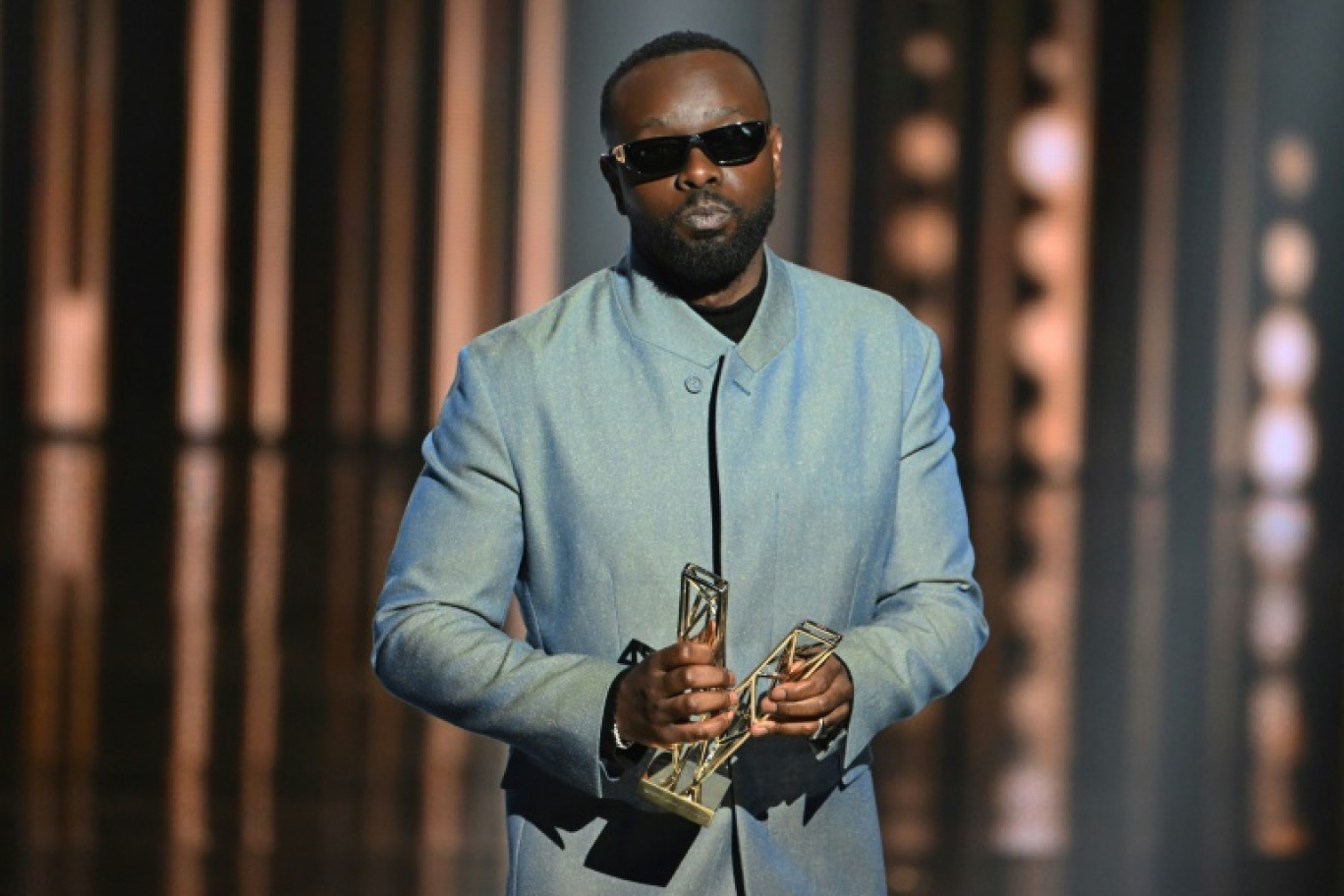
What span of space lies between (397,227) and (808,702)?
1325 cm

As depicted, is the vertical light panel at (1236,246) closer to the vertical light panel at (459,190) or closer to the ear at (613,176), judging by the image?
the vertical light panel at (459,190)

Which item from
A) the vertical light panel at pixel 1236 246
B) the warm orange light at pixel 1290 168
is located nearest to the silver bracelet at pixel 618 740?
the vertical light panel at pixel 1236 246

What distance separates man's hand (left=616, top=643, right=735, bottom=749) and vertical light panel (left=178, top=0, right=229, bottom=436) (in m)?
13.5

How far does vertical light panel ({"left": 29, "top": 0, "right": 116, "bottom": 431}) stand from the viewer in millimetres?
14070

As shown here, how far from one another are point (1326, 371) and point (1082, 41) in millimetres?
2686

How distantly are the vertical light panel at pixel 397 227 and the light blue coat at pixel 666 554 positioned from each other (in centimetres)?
1284

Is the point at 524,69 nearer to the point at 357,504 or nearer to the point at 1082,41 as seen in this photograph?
the point at 1082,41

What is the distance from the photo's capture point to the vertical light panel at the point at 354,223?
46.3 feet

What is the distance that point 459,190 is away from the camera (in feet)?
46.9

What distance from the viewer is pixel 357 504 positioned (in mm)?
10133

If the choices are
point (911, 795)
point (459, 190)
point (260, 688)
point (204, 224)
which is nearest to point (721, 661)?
point (911, 795)

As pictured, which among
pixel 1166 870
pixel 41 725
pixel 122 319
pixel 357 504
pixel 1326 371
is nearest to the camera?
pixel 1166 870

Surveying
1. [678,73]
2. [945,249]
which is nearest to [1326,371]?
[945,249]

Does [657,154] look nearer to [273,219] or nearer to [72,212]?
[273,219]
